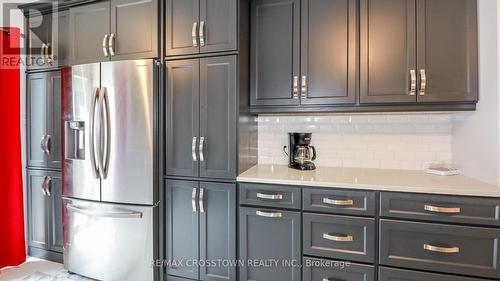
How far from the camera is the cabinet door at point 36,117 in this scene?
2396mm

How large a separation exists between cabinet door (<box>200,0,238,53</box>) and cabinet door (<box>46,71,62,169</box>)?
156cm

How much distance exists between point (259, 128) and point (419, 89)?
1.31 m

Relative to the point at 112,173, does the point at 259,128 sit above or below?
above

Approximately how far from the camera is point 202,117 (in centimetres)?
189

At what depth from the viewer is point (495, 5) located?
1445 mm

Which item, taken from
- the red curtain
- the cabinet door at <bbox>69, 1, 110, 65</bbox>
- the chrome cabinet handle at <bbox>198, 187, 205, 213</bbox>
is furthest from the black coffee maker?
the red curtain

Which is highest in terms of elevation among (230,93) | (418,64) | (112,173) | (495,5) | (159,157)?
(495,5)

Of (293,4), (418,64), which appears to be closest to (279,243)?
(418,64)

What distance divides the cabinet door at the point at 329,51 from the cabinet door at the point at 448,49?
0.45 m

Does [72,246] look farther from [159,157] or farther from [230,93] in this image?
[230,93]

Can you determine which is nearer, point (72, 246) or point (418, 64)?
point (418, 64)

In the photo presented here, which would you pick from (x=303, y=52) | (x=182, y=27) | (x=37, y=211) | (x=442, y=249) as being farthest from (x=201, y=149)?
(x=37, y=211)

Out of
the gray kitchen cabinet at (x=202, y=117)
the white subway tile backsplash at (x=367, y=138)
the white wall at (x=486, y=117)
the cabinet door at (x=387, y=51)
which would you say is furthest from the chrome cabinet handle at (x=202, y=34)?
the white wall at (x=486, y=117)

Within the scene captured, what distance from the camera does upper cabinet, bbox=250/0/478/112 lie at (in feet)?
5.46
